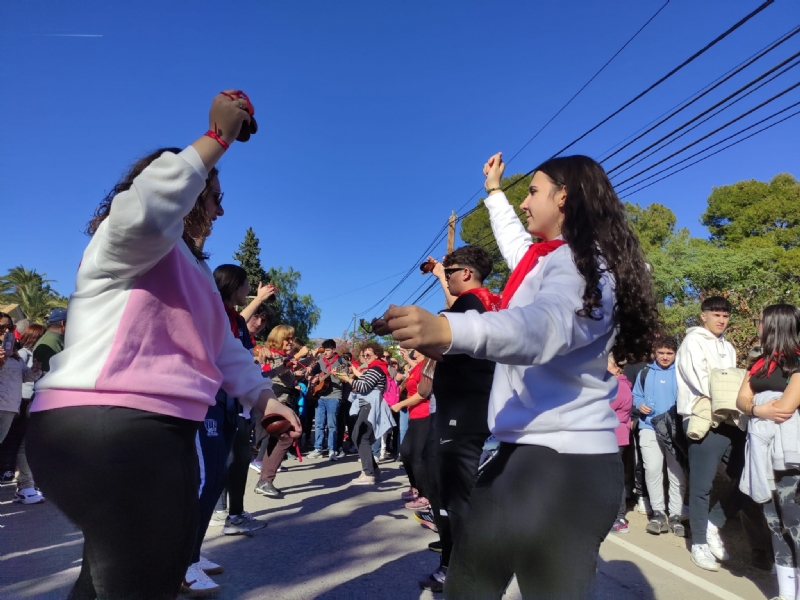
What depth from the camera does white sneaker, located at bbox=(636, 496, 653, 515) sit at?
21.1 ft

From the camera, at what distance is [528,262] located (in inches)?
74.7

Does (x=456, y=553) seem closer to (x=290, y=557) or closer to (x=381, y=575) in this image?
(x=381, y=575)

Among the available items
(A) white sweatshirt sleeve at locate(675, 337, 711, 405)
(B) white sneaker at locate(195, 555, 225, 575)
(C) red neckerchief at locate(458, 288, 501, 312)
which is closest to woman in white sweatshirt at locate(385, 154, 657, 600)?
(C) red neckerchief at locate(458, 288, 501, 312)

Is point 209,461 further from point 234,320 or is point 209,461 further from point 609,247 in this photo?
point 609,247

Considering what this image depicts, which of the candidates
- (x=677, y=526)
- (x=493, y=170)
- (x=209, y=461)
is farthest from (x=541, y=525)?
(x=677, y=526)

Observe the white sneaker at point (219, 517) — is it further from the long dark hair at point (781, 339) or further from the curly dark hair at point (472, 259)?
the long dark hair at point (781, 339)

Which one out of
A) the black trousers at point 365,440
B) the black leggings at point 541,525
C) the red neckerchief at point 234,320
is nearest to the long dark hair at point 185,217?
the black leggings at point 541,525

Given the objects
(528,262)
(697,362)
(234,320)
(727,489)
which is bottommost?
(727,489)

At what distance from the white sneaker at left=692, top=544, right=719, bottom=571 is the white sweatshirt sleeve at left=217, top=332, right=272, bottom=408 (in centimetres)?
420

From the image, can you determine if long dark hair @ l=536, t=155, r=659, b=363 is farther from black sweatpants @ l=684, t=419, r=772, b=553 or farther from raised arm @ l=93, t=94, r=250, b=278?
black sweatpants @ l=684, t=419, r=772, b=553

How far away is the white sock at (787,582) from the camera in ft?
12.4

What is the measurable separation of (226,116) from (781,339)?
3.95 meters

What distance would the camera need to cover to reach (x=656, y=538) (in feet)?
18.4

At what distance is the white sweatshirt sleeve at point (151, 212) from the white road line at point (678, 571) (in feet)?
14.2
